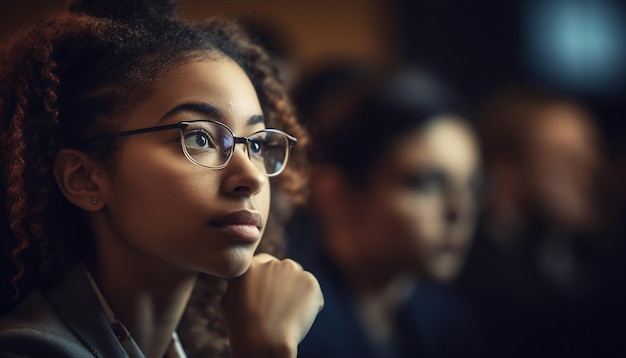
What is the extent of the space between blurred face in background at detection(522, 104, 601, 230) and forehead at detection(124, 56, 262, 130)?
154cm

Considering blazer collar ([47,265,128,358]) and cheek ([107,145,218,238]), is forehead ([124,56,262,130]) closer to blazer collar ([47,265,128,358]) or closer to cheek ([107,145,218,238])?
cheek ([107,145,218,238])

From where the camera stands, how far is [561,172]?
7.34 feet

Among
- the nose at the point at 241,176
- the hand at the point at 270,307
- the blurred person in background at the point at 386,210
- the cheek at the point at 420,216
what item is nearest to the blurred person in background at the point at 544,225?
the blurred person in background at the point at 386,210

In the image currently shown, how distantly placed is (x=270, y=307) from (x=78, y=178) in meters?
0.27

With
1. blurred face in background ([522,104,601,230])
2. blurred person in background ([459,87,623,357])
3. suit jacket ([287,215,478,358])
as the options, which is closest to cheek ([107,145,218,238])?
suit jacket ([287,215,478,358])

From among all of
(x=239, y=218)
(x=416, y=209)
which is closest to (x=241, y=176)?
(x=239, y=218)

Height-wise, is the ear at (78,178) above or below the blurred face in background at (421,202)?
above

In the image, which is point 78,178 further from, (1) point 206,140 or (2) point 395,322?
(2) point 395,322

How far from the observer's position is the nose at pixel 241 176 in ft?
2.77

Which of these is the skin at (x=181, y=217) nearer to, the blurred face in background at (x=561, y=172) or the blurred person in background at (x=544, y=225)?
the blurred person in background at (x=544, y=225)

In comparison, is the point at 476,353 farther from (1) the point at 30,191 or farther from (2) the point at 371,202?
(1) the point at 30,191

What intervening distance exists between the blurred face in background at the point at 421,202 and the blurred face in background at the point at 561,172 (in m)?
0.72

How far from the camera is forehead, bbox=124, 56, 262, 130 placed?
850 millimetres

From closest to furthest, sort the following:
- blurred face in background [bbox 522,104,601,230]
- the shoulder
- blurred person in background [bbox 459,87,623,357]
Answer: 1. the shoulder
2. blurred person in background [bbox 459,87,623,357]
3. blurred face in background [bbox 522,104,601,230]
